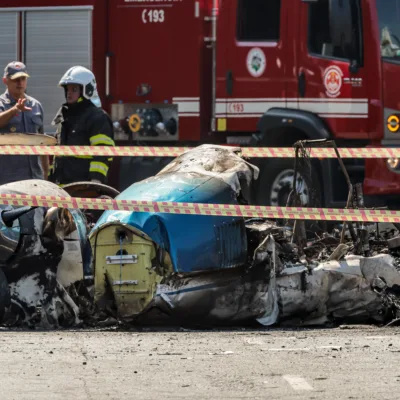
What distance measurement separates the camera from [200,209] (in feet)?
27.6

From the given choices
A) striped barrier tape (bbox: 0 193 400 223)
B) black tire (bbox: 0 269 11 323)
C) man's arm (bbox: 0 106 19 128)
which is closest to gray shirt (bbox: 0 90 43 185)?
man's arm (bbox: 0 106 19 128)

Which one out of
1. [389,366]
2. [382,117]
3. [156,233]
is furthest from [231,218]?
[382,117]

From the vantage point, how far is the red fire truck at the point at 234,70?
1456 cm

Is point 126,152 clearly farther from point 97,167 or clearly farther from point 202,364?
point 202,364

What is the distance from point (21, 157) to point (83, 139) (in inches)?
21.6

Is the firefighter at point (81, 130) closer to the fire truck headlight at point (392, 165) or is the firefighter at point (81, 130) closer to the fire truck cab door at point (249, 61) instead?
the fire truck cab door at point (249, 61)

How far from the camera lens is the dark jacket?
1086 cm

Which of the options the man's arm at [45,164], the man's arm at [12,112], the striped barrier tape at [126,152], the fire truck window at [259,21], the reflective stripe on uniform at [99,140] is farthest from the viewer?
the fire truck window at [259,21]

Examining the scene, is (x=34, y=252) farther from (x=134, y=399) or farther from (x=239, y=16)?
(x=239, y=16)

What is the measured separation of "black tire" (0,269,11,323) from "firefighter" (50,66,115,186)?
2.29 meters

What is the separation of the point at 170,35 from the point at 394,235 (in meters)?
6.34

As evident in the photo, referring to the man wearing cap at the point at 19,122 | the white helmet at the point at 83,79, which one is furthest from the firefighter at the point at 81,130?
the man wearing cap at the point at 19,122

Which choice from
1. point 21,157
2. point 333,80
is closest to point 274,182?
point 333,80

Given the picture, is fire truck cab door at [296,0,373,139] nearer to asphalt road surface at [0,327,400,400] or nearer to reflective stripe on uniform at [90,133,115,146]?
reflective stripe on uniform at [90,133,115,146]
